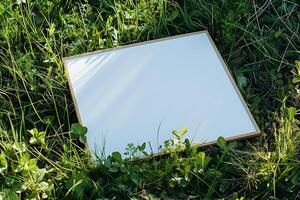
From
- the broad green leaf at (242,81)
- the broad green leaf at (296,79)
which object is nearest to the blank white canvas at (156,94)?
the broad green leaf at (242,81)

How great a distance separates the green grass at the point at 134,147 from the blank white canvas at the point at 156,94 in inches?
1.9

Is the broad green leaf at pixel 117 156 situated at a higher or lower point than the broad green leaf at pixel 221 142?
higher

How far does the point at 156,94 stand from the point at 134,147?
0.91ft

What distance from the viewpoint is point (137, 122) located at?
198 centimetres

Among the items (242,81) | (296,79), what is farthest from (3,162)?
(296,79)

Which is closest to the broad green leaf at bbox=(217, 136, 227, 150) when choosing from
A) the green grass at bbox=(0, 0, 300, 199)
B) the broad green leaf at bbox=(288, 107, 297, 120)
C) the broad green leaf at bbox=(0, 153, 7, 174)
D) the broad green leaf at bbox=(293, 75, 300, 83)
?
the green grass at bbox=(0, 0, 300, 199)

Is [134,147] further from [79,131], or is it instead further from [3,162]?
[3,162]

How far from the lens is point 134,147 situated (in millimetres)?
1851

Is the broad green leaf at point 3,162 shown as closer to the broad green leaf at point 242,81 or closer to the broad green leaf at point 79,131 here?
→ the broad green leaf at point 79,131

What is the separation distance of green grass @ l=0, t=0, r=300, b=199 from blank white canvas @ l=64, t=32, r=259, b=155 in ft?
0.16

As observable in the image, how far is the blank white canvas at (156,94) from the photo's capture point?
76.9 inches

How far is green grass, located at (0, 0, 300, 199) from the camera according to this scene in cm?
181

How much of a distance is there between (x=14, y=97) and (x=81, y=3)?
1.56 ft

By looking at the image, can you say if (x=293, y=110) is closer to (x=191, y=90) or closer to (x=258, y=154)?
(x=258, y=154)
